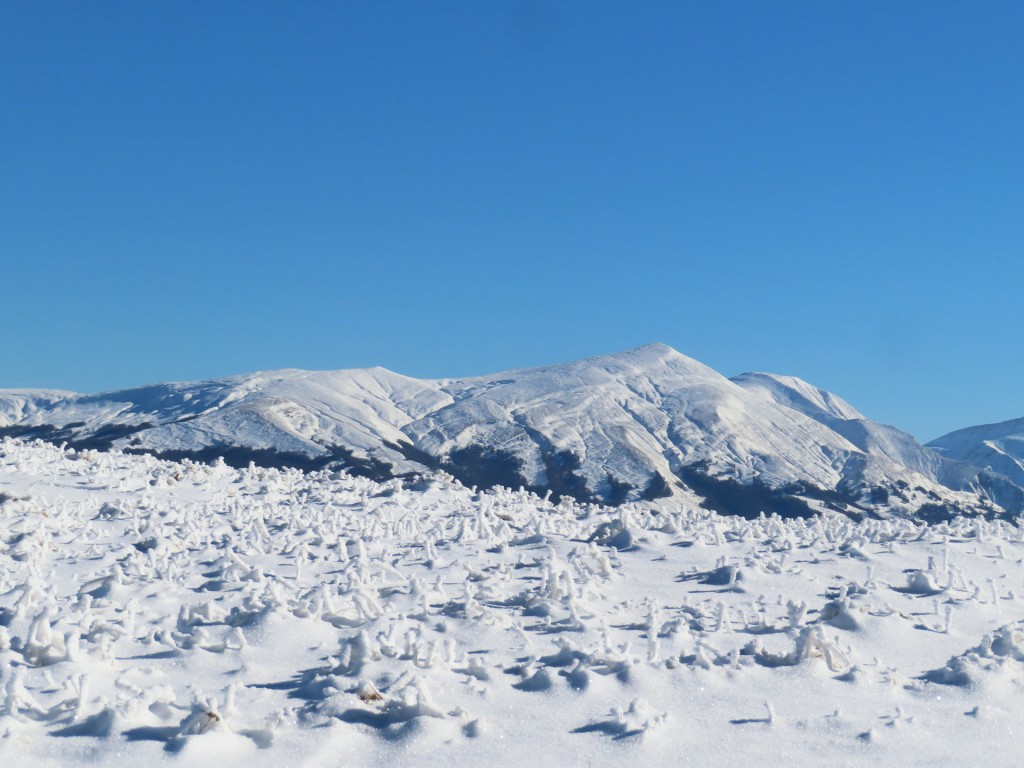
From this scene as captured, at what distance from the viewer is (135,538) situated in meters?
18.1

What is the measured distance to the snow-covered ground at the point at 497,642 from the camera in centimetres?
902

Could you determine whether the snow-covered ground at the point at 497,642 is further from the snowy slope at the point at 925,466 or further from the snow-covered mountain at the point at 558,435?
the snowy slope at the point at 925,466

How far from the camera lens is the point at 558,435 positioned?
143375 mm

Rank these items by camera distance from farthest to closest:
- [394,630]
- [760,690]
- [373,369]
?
[373,369] → [394,630] → [760,690]

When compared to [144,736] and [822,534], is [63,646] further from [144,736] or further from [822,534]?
[822,534]

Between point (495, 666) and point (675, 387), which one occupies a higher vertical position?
point (675, 387)

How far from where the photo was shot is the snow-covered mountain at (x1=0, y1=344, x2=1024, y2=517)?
405ft

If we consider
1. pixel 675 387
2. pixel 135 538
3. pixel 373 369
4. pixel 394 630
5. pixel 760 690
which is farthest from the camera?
pixel 373 369

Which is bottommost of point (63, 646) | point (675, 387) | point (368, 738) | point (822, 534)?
point (368, 738)

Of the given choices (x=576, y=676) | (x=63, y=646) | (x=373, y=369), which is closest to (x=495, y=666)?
(x=576, y=676)

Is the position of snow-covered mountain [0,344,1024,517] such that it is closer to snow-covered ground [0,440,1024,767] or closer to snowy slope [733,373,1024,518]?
snowy slope [733,373,1024,518]

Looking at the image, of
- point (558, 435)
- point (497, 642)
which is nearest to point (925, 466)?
point (558, 435)

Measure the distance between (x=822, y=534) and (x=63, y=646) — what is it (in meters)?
13.9

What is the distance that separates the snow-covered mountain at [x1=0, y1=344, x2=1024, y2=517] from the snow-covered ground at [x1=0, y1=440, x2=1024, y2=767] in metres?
90.2
